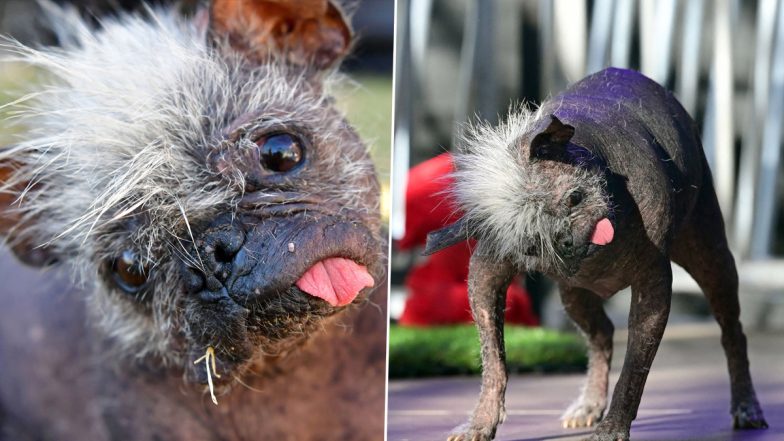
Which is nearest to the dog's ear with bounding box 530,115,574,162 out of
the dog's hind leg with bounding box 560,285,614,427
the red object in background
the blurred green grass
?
the dog's hind leg with bounding box 560,285,614,427

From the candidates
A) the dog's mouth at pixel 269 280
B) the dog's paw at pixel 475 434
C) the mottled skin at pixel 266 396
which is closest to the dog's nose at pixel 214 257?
the dog's mouth at pixel 269 280

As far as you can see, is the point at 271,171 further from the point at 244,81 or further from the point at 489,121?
the point at 489,121

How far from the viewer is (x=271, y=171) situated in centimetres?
222

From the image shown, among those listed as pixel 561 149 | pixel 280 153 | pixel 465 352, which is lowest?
pixel 465 352

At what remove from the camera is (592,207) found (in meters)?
1.81

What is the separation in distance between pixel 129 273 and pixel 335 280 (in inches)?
21.0

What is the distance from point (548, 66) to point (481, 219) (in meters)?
0.76

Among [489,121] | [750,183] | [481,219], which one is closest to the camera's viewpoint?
[481,219]

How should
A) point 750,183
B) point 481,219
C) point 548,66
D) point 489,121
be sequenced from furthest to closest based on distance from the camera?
point 750,183, point 548,66, point 489,121, point 481,219

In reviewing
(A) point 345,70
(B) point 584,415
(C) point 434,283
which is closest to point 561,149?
(B) point 584,415

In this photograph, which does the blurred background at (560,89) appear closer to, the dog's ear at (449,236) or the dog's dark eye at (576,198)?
the dog's ear at (449,236)

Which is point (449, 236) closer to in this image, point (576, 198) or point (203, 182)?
point (576, 198)

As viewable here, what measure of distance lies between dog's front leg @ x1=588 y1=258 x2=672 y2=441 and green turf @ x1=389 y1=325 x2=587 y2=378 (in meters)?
1.08

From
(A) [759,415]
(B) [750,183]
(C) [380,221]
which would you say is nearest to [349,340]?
(C) [380,221]
